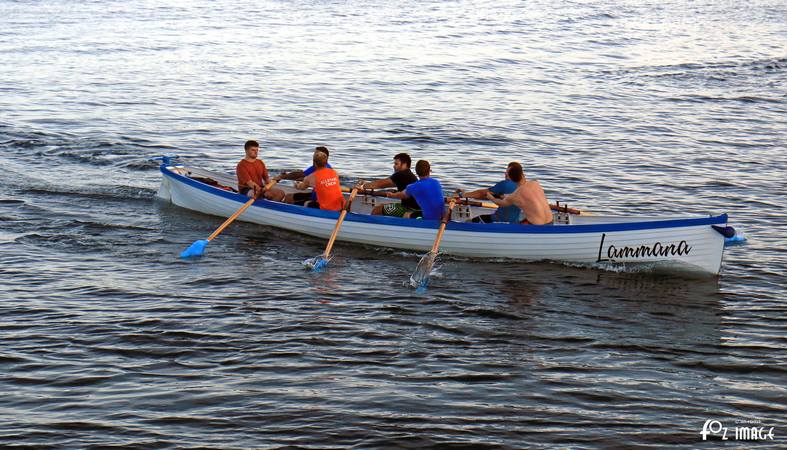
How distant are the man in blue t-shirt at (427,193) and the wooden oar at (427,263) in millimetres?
180

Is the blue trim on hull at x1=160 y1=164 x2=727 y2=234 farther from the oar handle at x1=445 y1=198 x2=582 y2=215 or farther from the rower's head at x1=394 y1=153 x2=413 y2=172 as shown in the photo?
the rower's head at x1=394 y1=153 x2=413 y2=172

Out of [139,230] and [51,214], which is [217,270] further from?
[51,214]

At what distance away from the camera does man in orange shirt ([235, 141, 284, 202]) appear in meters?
18.7

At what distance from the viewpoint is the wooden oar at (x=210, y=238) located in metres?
16.7

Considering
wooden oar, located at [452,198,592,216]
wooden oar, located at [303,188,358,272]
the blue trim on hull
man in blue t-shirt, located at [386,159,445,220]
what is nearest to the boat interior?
wooden oar, located at [452,198,592,216]

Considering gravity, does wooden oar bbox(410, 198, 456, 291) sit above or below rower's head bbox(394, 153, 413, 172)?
below

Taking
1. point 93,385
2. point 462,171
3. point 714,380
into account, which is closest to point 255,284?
point 93,385

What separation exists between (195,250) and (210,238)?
64 centimetres

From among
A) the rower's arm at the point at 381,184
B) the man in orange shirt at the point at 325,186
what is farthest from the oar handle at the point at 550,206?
the man in orange shirt at the point at 325,186

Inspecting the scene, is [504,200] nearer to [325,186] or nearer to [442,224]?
[442,224]

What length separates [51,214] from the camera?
18.9 metres

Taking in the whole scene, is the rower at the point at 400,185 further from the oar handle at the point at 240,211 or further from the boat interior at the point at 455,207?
the oar handle at the point at 240,211

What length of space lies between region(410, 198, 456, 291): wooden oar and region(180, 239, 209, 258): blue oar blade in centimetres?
380

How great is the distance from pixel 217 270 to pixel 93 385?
4.94 metres
